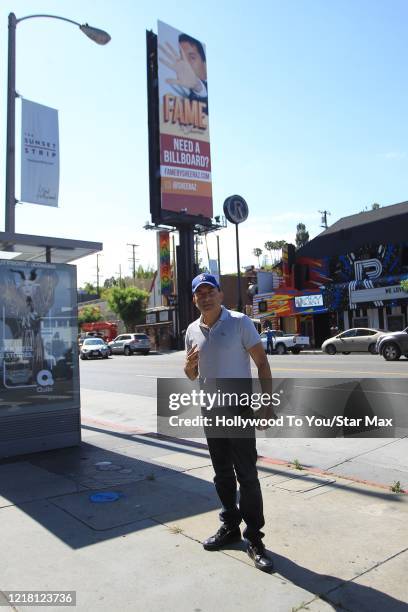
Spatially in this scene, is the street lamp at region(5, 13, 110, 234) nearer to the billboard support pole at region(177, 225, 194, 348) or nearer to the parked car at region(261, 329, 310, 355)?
the parked car at region(261, 329, 310, 355)

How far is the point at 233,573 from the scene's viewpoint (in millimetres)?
3436

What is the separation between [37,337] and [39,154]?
344 centimetres

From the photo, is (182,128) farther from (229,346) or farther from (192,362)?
(229,346)

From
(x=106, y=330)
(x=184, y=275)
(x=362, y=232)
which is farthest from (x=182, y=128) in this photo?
(x=106, y=330)

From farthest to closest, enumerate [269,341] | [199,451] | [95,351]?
[95,351], [269,341], [199,451]

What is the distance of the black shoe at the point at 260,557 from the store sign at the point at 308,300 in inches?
1329

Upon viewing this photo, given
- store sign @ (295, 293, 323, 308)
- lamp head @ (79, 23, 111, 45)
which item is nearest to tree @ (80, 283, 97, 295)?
store sign @ (295, 293, 323, 308)

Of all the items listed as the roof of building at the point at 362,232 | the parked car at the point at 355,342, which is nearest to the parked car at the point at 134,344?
the roof of building at the point at 362,232

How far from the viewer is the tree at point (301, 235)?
91.9 metres

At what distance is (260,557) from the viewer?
354 cm

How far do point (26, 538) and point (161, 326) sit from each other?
4529 cm

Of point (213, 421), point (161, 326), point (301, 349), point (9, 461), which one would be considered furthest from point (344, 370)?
point (161, 326)

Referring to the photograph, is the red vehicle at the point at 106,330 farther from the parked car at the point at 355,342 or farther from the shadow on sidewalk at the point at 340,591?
the shadow on sidewalk at the point at 340,591

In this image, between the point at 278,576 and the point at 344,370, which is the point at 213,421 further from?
the point at 344,370
